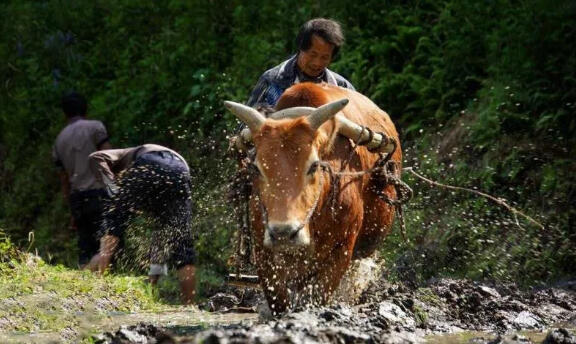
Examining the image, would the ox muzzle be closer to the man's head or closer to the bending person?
the man's head

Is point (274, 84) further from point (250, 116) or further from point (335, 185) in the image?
point (335, 185)

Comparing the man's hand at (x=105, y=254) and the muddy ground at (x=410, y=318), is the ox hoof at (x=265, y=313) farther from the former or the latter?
the man's hand at (x=105, y=254)

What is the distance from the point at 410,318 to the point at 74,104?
645 cm

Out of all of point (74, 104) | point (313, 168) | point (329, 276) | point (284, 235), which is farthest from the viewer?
point (74, 104)

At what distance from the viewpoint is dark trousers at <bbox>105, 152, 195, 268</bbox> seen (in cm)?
990

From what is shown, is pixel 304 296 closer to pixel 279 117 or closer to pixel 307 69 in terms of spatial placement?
pixel 279 117

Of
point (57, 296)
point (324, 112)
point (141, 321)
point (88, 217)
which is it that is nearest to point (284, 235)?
point (324, 112)

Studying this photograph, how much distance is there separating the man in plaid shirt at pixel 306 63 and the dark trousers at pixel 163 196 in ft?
5.86

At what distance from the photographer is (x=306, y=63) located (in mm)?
8461

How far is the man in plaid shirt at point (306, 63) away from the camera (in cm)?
834

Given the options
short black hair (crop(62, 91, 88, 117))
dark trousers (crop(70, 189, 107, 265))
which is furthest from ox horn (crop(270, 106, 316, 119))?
short black hair (crop(62, 91, 88, 117))

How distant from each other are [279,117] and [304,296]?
122 centimetres

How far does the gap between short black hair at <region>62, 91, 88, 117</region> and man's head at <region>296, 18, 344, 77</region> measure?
4.64 metres

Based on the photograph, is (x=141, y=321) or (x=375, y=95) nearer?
(x=141, y=321)
